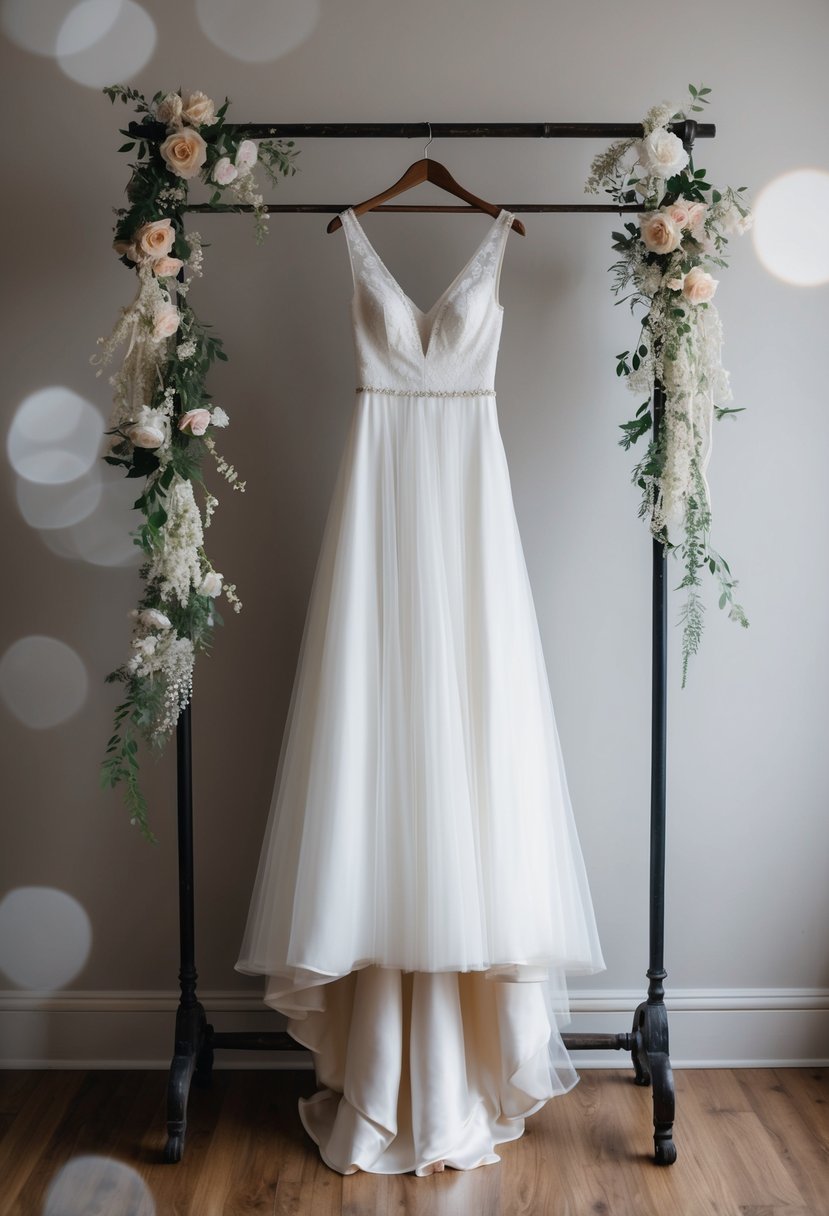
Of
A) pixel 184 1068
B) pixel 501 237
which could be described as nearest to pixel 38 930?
pixel 184 1068

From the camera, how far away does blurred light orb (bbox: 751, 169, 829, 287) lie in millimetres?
2547

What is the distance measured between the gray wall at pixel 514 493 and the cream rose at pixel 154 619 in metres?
0.45

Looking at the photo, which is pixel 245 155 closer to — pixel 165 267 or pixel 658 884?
pixel 165 267

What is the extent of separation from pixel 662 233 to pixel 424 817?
1.30 m

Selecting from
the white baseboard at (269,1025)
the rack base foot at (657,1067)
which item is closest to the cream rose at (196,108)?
the white baseboard at (269,1025)

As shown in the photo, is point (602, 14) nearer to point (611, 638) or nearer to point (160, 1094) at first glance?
point (611, 638)

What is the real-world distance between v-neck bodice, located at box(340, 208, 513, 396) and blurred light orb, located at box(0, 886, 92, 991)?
1.53 meters

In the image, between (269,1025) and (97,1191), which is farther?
(269,1025)

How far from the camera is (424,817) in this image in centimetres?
215

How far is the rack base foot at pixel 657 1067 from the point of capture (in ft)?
7.45

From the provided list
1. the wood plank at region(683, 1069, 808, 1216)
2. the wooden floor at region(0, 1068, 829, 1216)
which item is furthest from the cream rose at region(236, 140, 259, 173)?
A: the wood plank at region(683, 1069, 808, 1216)

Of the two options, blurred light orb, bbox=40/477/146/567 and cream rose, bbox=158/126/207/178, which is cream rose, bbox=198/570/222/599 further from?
cream rose, bbox=158/126/207/178

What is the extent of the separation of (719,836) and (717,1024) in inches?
19.2

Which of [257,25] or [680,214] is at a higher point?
[257,25]
